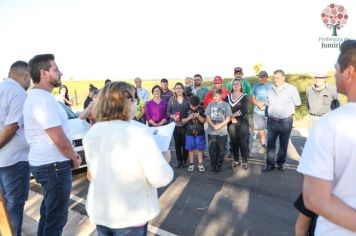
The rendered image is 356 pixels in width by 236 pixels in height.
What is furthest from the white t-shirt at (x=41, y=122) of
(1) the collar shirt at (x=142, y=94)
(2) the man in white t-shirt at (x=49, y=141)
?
(1) the collar shirt at (x=142, y=94)

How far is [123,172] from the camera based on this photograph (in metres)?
2.38

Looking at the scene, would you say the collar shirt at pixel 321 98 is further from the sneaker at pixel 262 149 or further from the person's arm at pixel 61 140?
the person's arm at pixel 61 140

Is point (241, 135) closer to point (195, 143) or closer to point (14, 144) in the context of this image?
point (195, 143)

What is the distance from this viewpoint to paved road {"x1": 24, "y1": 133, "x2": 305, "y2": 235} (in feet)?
15.6

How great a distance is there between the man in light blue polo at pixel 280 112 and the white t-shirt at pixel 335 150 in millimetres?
5757

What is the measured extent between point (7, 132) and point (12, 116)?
0.17 metres

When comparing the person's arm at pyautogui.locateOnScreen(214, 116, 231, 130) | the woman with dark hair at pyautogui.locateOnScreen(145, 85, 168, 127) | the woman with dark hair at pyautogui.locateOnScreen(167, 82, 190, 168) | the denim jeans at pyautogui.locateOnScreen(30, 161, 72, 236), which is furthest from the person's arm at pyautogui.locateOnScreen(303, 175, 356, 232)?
the woman with dark hair at pyautogui.locateOnScreen(145, 85, 168, 127)

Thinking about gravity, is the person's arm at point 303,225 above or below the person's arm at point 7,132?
below

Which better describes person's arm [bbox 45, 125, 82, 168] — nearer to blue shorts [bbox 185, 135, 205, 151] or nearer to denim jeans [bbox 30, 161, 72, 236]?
denim jeans [bbox 30, 161, 72, 236]

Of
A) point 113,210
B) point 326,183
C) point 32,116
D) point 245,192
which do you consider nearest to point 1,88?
point 32,116

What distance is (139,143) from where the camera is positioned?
7.52ft

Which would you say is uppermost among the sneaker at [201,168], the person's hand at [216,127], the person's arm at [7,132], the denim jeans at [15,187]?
the person's arm at [7,132]

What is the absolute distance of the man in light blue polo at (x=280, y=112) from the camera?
7191 millimetres

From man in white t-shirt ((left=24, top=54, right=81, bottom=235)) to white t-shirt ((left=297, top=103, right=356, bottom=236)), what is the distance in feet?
7.75
